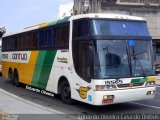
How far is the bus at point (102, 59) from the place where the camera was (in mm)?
11651

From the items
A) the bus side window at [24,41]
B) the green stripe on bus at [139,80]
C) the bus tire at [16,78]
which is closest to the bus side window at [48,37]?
the bus side window at [24,41]

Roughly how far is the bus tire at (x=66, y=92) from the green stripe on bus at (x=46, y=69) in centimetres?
135

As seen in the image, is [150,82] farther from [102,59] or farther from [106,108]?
[102,59]

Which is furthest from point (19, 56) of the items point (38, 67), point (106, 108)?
point (106, 108)

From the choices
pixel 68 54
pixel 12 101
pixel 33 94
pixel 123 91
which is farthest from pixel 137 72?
pixel 33 94

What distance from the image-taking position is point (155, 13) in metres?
41.3

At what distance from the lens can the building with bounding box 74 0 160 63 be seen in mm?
38875

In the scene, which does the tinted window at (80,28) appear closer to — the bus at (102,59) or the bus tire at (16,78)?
the bus at (102,59)

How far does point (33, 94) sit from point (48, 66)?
7.84ft

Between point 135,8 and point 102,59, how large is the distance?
2951 cm

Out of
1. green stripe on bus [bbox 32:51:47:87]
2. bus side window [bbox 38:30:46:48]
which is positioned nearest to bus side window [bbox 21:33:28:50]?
green stripe on bus [bbox 32:51:47:87]

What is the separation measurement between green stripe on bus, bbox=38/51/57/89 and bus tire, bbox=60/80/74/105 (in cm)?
135

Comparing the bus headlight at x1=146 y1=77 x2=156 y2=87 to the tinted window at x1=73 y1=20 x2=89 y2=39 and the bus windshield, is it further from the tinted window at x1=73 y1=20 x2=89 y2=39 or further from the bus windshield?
the tinted window at x1=73 y1=20 x2=89 y2=39

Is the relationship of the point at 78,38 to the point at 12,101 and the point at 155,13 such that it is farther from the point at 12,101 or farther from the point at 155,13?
the point at 155,13
